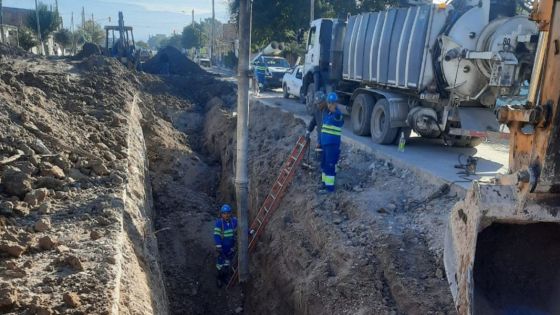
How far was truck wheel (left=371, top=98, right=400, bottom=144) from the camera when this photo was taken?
10.3 metres

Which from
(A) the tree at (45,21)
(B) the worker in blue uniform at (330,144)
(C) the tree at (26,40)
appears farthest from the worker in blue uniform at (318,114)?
(A) the tree at (45,21)

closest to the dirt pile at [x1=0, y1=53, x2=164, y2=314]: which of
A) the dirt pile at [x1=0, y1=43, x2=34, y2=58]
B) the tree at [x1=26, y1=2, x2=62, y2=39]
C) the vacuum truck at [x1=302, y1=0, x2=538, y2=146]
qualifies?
the vacuum truck at [x1=302, y1=0, x2=538, y2=146]

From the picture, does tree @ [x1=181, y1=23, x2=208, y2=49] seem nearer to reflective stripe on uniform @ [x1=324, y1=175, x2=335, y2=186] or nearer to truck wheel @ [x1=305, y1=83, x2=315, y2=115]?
truck wheel @ [x1=305, y1=83, x2=315, y2=115]

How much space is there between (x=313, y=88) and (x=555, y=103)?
11.4 meters

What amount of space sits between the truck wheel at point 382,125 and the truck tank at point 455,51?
1.68 feet

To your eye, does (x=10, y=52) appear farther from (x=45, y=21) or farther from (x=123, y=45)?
(x=45, y=21)

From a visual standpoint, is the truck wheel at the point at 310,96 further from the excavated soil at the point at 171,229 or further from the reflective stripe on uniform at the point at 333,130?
Result: the reflective stripe on uniform at the point at 333,130

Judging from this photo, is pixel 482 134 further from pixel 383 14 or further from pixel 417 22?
pixel 383 14

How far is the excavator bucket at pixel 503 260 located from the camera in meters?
3.50

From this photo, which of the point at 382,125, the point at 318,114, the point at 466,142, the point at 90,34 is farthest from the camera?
the point at 90,34

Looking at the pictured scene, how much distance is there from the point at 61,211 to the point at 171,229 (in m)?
3.47

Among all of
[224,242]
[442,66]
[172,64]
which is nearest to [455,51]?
[442,66]

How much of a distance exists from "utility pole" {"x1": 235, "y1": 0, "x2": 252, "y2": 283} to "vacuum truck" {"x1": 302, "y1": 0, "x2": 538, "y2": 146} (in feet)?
11.8

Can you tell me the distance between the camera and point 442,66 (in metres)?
8.80
